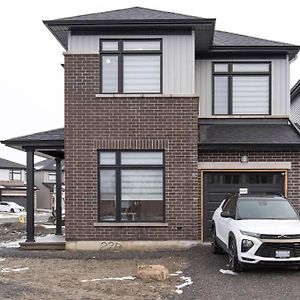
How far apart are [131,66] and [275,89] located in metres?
4.72

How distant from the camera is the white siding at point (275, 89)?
54.5 ft

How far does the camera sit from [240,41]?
1720 cm

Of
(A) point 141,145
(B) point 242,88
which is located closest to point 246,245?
(A) point 141,145

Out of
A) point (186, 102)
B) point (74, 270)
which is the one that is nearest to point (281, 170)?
point (186, 102)

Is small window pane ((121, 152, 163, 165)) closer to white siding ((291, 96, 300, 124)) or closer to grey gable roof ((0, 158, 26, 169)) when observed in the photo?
white siding ((291, 96, 300, 124))

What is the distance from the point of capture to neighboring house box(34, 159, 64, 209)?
→ 72688 millimetres

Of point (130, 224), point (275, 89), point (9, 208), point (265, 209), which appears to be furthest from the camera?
point (9, 208)

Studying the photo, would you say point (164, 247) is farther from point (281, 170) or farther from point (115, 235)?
point (281, 170)

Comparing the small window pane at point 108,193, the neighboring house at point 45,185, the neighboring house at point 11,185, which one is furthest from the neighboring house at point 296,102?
the neighboring house at point 45,185

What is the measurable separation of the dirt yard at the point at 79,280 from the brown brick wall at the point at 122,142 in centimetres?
176

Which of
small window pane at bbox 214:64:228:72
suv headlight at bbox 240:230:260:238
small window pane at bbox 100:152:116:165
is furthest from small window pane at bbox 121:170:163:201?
suv headlight at bbox 240:230:260:238

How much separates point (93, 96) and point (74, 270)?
5390 mm

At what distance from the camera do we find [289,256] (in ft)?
34.8

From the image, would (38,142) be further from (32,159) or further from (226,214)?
(226,214)
